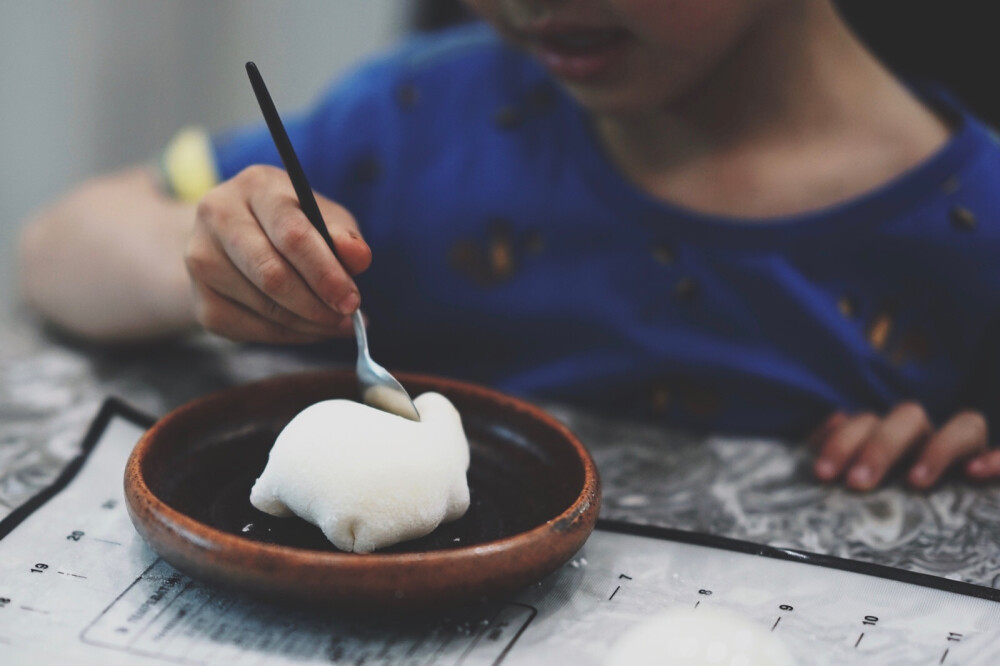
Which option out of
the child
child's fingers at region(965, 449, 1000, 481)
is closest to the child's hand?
the child

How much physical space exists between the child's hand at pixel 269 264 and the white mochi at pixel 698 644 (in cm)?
25

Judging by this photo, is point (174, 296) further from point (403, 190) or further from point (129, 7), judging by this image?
point (129, 7)

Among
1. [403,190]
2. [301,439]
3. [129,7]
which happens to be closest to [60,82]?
[129,7]

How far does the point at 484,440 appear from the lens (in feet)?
2.04

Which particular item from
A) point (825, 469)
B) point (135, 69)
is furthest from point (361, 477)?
point (135, 69)

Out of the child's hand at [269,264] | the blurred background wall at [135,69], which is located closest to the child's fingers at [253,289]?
the child's hand at [269,264]

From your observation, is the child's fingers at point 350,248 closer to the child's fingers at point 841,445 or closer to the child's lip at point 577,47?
the child's lip at point 577,47

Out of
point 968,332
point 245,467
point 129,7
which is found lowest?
point 968,332

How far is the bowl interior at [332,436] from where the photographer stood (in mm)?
513

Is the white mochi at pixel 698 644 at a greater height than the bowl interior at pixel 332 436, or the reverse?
the bowl interior at pixel 332 436

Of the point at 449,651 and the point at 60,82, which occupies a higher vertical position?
the point at 60,82

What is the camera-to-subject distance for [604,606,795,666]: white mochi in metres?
0.44

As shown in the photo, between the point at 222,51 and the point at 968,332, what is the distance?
66.4 inches

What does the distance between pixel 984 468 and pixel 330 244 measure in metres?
0.51
